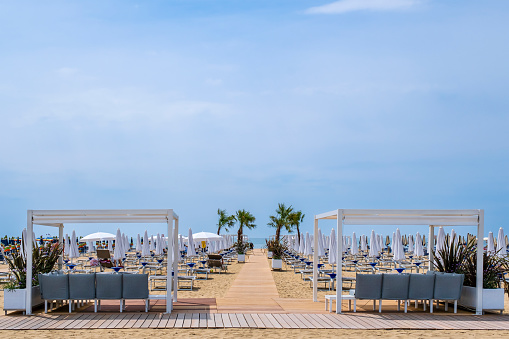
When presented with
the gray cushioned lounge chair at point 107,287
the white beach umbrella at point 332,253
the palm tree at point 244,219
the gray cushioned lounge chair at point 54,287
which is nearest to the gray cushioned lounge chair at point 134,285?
the gray cushioned lounge chair at point 107,287

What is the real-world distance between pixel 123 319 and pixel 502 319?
22.9 feet

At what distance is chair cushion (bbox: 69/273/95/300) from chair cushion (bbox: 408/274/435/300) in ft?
20.0

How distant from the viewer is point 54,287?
1062 cm

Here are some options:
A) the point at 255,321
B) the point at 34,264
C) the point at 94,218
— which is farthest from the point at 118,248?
the point at 255,321

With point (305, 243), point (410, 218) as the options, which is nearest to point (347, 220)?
point (410, 218)

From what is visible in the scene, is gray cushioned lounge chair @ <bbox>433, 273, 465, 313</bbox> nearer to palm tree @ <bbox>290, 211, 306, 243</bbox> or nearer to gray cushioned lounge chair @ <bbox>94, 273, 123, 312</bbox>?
gray cushioned lounge chair @ <bbox>94, 273, 123, 312</bbox>

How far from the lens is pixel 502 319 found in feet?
34.3

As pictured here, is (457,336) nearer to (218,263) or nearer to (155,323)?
(155,323)

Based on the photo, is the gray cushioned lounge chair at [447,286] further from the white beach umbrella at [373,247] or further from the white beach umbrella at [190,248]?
the white beach umbrella at [190,248]

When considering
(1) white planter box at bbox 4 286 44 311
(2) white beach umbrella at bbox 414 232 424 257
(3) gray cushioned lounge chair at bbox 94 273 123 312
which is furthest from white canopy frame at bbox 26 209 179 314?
(2) white beach umbrella at bbox 414 232 424 257

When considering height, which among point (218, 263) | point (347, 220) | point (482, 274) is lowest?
point (218, 263)

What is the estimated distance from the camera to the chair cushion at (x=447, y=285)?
1084cm

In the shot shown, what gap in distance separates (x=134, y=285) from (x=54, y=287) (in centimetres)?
150

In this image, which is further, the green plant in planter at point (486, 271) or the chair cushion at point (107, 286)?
the green plant in planter at point (486, 271)
